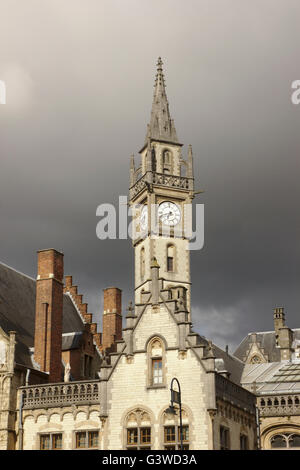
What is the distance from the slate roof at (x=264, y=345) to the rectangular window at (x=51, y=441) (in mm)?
40719

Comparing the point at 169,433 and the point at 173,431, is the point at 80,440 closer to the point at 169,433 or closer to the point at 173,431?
the point at 169,433

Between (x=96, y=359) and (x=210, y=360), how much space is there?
17.2m

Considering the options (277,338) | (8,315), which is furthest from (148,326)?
(277,338)

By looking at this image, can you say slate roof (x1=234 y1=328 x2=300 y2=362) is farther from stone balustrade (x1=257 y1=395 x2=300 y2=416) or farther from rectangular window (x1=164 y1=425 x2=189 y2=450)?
rectangular window (x1=164 y1=425 x2=189 y2=450)

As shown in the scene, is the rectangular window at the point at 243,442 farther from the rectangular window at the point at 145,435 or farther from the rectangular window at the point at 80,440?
the rectangular window at the point at 80,440

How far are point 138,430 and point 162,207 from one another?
95.8 ft

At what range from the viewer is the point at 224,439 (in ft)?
132

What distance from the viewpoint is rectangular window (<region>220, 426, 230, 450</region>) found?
39688mm

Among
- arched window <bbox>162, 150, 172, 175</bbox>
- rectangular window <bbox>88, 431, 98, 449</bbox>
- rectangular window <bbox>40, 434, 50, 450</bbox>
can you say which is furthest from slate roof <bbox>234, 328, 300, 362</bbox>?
rectangular window <bbox>40, 434, 50, 450</bbox>

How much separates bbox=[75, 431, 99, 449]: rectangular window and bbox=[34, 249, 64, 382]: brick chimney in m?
5.76

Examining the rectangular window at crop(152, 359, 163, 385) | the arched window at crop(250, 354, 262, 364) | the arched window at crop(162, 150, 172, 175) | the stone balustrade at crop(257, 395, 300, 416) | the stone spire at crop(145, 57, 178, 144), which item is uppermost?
the stone spire at crop(145, 57, 178, 144)

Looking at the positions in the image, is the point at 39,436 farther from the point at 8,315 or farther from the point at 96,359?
the point at 96,359

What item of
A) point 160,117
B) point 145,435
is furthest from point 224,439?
point 160,117

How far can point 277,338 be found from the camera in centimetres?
8081
